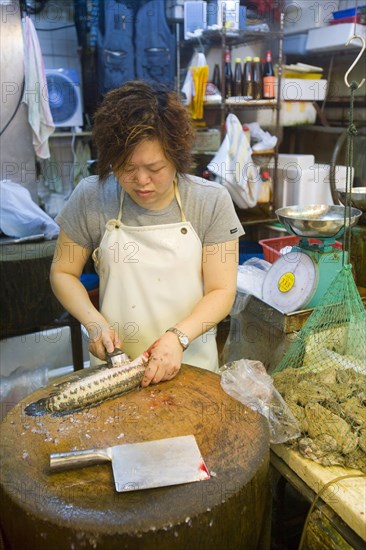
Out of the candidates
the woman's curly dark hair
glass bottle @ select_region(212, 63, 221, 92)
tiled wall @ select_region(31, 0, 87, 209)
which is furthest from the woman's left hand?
glass bottle @ select_region(212, 63, 221, 92)

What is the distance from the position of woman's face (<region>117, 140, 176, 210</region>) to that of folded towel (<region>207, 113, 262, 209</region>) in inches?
111

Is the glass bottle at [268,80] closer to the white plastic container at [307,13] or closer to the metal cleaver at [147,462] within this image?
the white plastic container at [307,13]

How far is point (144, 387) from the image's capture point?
5.69ft

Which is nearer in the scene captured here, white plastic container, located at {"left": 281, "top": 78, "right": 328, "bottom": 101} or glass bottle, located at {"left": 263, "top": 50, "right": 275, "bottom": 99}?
glass bottle, located at {"left": 263, "top": 50, "right": 275, "bottom": 99}

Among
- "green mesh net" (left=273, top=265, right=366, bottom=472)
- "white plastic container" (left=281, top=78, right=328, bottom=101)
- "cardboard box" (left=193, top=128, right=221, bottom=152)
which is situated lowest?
"green mesh net" (left=273, top=265, right=366, bottom=472)

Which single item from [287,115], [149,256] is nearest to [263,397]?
[149,256]

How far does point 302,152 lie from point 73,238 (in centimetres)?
486

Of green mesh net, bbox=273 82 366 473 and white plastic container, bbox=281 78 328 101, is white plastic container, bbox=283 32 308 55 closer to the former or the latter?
white plastic container, bbox=281 78 328 101

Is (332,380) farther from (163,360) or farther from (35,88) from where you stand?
(35,88)

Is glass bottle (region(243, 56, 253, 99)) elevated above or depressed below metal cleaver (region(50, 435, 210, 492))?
above

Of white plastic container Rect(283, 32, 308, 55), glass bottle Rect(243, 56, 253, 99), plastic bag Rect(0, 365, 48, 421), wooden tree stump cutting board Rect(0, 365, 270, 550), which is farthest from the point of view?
white plastic container Rect(283, 32, 308, 55)

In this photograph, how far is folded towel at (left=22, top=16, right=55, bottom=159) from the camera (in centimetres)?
429

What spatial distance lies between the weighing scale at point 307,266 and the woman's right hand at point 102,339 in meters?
1.04

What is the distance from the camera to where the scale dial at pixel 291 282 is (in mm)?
2449
